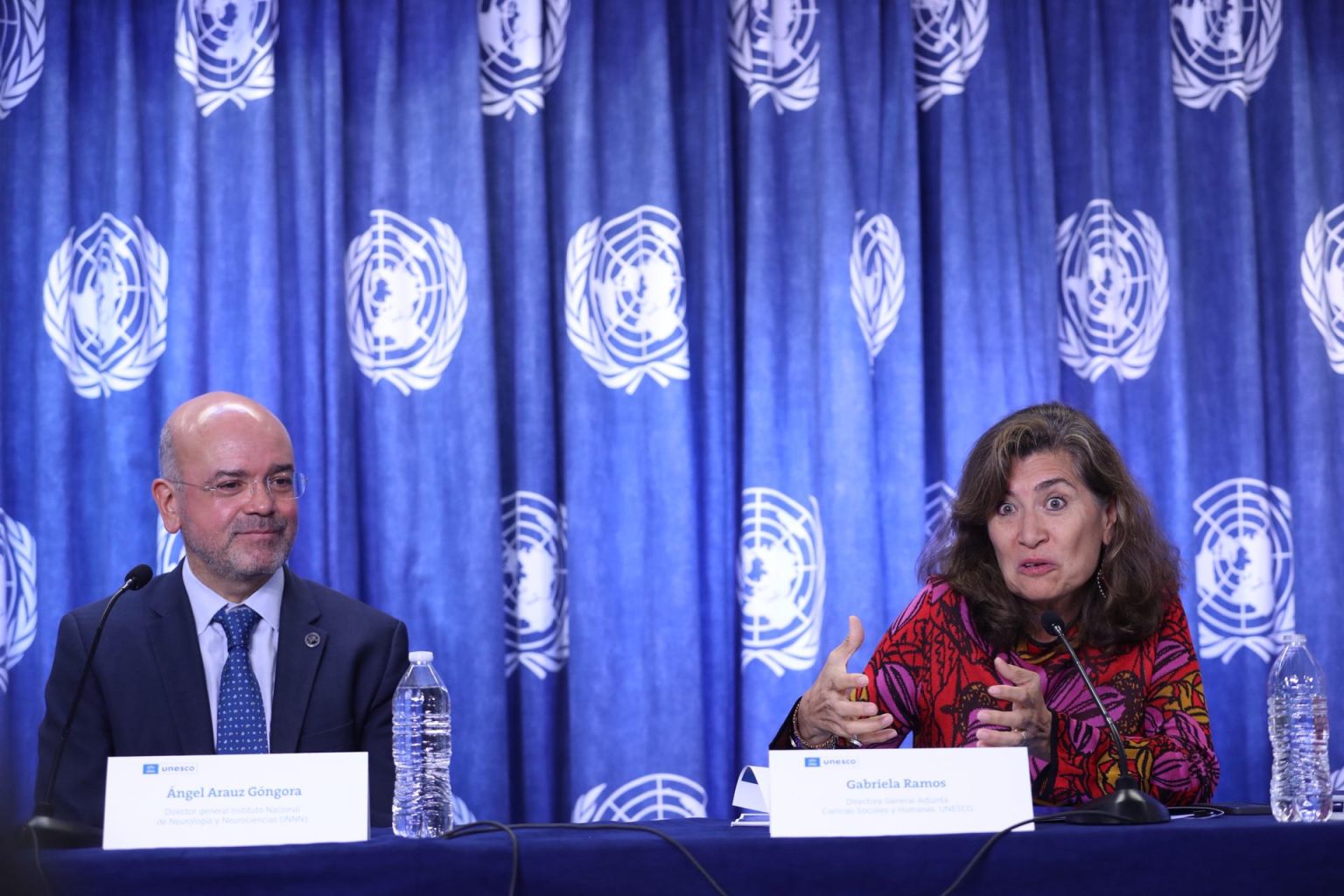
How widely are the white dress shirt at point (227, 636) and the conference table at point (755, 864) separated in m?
1.04

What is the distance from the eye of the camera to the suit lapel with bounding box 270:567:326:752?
2.56m

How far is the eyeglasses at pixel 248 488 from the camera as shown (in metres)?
2.71

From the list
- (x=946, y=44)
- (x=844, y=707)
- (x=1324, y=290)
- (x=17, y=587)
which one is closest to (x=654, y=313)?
(x=946, y=44)

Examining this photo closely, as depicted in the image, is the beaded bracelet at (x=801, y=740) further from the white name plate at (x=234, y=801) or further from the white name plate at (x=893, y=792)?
the white name plate at (x=234, y=801)

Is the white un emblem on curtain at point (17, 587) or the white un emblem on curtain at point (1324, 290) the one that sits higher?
the white un emblem on curtain at point (1324, 290)

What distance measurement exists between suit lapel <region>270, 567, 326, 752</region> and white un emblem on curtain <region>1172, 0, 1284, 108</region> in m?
2.57

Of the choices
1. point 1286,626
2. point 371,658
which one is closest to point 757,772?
point 371,658

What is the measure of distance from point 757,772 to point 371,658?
1.03 metres

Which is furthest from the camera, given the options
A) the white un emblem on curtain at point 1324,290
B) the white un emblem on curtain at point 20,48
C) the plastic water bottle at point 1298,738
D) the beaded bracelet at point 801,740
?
the white un emblem on curtain at point 1324,290

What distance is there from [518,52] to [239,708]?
1703 millimetres

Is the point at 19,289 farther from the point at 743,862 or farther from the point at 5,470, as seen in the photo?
the point at 743,862

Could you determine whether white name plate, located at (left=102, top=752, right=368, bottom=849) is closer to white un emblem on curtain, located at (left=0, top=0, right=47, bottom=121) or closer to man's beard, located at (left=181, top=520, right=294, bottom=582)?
man's beard, located at (left=181, top=520, right=294, bottom=582)

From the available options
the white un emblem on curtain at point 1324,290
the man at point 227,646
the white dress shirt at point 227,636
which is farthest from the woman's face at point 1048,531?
the white dress shirt at point 227,636

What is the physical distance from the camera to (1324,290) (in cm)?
354
